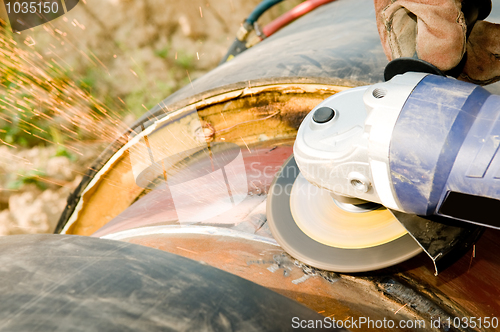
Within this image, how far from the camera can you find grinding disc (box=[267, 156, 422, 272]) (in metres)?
0.78

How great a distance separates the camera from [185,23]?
4.97 metres

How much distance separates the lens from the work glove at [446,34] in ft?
2.52

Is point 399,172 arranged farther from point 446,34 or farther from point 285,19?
point 285,19

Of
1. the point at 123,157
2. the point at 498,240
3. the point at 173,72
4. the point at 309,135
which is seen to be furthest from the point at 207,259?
the point at 173,72

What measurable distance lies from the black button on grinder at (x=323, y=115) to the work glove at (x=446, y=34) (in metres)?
0.26

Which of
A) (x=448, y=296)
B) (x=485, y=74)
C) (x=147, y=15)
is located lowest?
(x=448, y=296)

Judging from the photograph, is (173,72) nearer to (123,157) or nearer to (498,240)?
(123,157)

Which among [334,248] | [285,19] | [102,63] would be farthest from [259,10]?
[102,63]

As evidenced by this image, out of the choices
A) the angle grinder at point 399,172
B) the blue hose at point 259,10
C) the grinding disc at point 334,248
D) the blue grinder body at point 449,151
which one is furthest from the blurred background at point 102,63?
the blue grinder body at point 449,151

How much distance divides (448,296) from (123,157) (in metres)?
1.18

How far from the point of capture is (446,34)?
77cm

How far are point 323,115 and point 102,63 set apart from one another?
4.68m

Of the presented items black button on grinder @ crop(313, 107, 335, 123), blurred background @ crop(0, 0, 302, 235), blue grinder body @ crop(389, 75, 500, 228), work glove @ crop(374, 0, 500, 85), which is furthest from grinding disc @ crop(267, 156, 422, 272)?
blurred background @ crop(0, 0, 302, 235)

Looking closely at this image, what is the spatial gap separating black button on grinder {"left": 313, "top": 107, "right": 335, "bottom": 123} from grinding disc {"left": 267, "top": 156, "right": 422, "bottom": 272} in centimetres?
26
